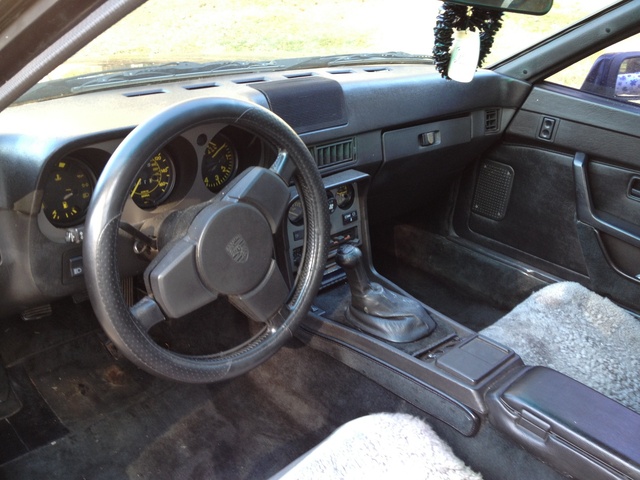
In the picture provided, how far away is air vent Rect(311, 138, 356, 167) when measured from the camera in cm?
227

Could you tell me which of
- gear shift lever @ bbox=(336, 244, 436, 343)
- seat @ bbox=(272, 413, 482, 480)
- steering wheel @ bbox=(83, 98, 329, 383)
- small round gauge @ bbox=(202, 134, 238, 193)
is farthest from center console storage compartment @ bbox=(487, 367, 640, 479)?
small round gauge @ bbox=(202, 134, 238, 193)

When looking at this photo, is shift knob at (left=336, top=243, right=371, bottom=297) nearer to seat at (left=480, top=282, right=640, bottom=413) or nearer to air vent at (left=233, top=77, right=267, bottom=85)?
seat at (left=480, top=282, right=640, bottom=413)

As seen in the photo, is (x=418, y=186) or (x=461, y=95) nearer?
(x=461, y=95)

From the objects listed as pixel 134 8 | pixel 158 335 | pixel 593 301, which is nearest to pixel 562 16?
pixel 593 301

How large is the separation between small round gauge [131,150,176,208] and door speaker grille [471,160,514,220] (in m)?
1.71

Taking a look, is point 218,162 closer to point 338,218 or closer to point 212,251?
point 212,251

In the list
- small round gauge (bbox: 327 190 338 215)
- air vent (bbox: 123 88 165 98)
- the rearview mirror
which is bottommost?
small round gauge (bbox: 327 190 338 215)

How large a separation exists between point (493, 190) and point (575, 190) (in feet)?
1.41

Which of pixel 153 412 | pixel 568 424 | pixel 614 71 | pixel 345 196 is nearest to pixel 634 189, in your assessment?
pixel 614 71

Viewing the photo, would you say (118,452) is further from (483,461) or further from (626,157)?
(626,157)

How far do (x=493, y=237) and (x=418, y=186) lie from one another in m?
0.44

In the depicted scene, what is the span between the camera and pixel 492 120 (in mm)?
2857

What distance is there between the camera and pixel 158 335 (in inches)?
99.1

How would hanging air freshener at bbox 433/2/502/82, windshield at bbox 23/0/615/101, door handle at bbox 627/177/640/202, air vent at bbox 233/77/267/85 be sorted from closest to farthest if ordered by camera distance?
1. hanging air freshener at bbox 433/2/502/82
2. windshield at bbox 23/0/615/101
3. air vent at bbox 233/77/267/85
4. door handle at bbox 627/177/640/202
